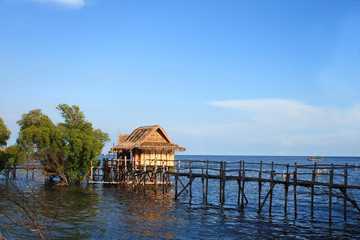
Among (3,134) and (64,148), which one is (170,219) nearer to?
(64,148)

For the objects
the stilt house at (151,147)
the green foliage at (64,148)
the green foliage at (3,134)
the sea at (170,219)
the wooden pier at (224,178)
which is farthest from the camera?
the green foliage at (3,134)

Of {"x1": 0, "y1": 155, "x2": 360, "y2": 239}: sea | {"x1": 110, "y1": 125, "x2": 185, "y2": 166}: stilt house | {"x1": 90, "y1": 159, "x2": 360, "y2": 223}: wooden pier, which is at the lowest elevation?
{"x1": 0, "y1": 155, "x2": 360, "y2": 239}: sea

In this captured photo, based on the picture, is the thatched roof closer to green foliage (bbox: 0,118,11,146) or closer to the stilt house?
the stilt house

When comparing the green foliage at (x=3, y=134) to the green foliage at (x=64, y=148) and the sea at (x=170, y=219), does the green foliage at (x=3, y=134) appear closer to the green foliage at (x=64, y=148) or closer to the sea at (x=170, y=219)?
the green foliage at (x=64, y=148)

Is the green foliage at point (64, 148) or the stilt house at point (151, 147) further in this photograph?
the stilt house at point (151, 147)

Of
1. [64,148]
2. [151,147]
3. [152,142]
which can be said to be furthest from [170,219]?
[64,148]

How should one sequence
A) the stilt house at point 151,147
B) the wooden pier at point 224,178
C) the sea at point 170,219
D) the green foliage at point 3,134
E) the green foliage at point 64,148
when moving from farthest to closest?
the green foliage at point 3,134, the stilt house at point 151,147, the green foliage at point 64,148, the wooden pier at point 224,178, the sea at point 170,219

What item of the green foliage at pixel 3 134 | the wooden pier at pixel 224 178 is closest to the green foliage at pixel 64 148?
the wooden pier at pixel 224 178

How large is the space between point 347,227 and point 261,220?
4322 millimetres

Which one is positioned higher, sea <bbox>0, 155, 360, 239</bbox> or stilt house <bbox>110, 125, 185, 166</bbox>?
stilt house <bbox>110, 125, 185, 166</bbox>

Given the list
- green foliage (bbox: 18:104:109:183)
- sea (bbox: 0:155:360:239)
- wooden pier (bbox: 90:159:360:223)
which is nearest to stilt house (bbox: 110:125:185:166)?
wooden pier (bbox: 90:159:360:223)

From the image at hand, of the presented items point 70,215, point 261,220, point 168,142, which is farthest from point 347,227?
point 168,142

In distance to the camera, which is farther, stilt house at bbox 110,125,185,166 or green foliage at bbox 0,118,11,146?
green foliage at bbox 0,118,11,146

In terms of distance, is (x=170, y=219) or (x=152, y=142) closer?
(x=170, y=219)
